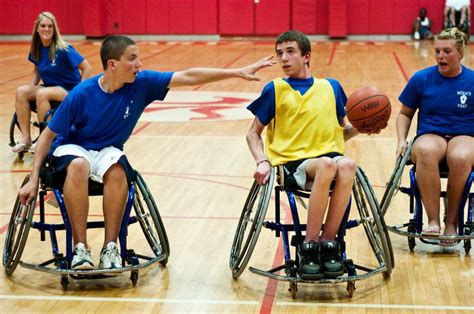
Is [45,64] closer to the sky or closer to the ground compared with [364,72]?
closer to the sky

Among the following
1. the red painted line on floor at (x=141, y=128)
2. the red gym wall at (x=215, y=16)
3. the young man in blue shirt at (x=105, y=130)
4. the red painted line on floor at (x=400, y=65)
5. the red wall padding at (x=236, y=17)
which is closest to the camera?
the young man in blue shirt at (x=105, y=130)

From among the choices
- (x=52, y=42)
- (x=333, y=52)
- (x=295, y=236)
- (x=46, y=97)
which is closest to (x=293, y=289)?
(x=295, y=236)

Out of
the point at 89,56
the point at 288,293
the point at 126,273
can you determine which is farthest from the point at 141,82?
the point at 89,56

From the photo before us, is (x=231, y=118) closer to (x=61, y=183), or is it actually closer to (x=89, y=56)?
(x=61, y=183)

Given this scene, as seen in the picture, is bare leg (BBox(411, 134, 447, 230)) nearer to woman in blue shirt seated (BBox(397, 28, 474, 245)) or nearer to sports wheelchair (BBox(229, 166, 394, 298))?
Result: woman in blue shirt seated (BBox(397, 28, 474, 245))

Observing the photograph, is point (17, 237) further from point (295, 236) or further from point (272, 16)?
point (272, 16)

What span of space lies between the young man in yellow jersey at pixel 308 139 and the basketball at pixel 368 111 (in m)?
0.10

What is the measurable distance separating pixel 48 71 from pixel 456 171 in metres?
3.92

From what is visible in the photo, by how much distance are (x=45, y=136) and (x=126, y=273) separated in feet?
2.55

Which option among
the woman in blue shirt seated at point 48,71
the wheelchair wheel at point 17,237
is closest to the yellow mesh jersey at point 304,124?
the wheelchair wheel at point 17,237

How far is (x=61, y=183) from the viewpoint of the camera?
4410mm

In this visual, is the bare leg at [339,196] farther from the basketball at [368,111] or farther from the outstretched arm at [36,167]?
the outstretched arm at [36,167]

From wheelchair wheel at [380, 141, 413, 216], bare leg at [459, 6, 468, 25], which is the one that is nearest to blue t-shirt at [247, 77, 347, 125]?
wheelchair wheel at [380, 141, 413, 216]

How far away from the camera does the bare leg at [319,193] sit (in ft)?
13.9
